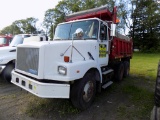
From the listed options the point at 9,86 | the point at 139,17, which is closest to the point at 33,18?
the point at 139,17

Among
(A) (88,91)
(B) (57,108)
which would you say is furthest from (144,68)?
(B) (57,108)

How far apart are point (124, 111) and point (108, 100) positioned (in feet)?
2.76

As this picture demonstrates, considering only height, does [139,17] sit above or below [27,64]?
above

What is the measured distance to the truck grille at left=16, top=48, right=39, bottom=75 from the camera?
3672 millimetres

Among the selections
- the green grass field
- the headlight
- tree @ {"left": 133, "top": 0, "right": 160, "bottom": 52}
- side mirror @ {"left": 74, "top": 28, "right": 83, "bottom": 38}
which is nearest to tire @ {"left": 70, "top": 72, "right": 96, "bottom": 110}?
the headlight

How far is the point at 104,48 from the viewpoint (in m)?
5.40

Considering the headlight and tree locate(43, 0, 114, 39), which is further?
tree locate(43, 0, 114, 39)

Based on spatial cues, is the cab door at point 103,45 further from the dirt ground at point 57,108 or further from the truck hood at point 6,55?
the truck hood at point 6,55

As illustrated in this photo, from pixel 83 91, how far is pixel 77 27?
7.31ft

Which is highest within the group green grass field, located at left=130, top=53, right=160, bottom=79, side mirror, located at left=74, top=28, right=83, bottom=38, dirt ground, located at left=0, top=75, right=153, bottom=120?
side mirror, located at left=74, top=28, right=83, bottom=38

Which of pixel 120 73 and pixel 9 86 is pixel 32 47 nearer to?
pixel 9 86

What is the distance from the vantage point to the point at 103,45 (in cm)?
530

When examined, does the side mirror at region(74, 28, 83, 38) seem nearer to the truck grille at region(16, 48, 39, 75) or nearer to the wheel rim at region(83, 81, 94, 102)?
the wheel rim at region(83, 81, 94, 102)

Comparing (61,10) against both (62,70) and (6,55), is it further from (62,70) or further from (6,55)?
(62,70)
